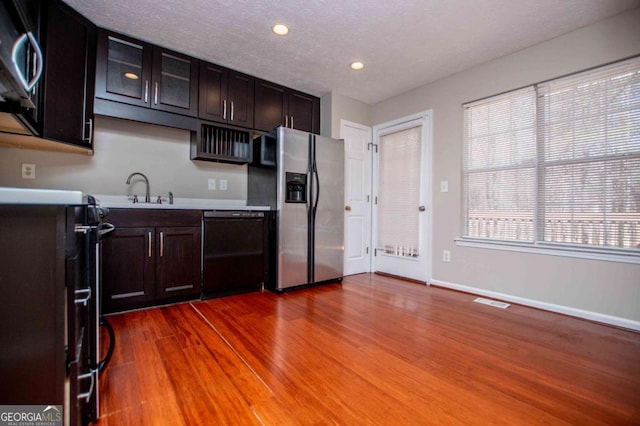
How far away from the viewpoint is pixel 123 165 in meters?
2.69

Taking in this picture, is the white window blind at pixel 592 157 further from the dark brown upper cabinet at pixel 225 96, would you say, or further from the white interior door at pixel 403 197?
the dark brown upper cabinet at pixel 225 96

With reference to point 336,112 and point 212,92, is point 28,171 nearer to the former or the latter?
point 212,92

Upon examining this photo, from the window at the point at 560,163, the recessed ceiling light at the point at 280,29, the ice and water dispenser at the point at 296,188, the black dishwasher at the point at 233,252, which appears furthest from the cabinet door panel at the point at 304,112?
the window at the point at 560,163

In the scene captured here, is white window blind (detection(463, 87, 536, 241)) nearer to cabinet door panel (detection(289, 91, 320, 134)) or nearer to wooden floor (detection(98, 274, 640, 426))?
wooden floor (detection(98, 274, 640, 426))

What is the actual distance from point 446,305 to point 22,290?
276 centimetres

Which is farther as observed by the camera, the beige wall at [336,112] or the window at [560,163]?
the beige wall at [336,112]

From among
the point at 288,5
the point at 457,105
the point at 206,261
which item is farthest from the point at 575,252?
the point at 206,261

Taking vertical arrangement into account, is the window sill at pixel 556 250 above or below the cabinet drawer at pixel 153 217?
below

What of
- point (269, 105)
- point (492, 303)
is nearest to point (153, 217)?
point (269, 105)

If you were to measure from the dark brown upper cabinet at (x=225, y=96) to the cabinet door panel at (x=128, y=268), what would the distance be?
52.4 inches

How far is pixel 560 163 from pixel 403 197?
1.58 m

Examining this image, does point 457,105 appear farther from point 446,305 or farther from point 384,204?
point 446,305

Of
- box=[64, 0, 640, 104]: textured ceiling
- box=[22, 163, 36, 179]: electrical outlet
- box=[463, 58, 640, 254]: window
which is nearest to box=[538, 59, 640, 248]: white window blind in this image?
box=[463, 58, 640, 254]: window

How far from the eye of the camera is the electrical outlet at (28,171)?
7.50ft
